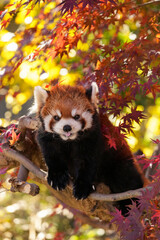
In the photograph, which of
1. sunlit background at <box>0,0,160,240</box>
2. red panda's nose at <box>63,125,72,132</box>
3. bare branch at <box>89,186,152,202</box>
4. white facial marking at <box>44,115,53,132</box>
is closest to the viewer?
bare branch at <box>89,186,152,202</box>

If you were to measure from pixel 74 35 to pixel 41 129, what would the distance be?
665 mm

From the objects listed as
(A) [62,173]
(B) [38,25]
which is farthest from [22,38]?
(A) [62,173]

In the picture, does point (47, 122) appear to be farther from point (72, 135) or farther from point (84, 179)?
point (84, 179)

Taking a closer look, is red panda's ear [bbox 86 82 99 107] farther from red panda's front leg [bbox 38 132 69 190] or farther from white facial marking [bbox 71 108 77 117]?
red panda's front leg [bbox 38 132 69 190]

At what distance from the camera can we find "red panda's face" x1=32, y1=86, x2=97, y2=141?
1935 mm

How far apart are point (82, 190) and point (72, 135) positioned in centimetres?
36

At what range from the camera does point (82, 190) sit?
6.64 ft

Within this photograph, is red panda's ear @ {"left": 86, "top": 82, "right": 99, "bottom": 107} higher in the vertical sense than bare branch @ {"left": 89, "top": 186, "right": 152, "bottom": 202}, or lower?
higher

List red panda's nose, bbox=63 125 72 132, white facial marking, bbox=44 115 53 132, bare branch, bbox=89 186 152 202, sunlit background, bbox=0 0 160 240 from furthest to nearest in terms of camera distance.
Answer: sunlit background, bbox=0 0 160 240 < white facial marking, bbox=44 115 53 132 < red panda's nose, bbox=63 125 72 132 < bare branch, bbox=89 186 152 202

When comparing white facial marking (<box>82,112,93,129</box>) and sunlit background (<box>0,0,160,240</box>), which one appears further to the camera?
sunlit background (<box>0,0,160,240</box>)

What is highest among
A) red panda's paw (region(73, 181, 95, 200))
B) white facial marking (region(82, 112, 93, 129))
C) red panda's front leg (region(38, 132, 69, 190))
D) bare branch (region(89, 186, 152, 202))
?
white facial marking (region(82, 112, 93, 129))

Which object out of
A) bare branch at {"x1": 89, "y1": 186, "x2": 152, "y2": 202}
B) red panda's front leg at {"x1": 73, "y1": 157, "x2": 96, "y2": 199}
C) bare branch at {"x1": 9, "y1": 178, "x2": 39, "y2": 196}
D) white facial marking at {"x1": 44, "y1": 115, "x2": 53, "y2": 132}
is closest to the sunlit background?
white facial marking at {"x1": 44, "y1": 115, "x2": 53, "y2": 132}

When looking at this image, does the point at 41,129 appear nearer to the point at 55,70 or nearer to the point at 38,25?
the point at 38,25

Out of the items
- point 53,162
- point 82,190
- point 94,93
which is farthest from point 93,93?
point 82,190
